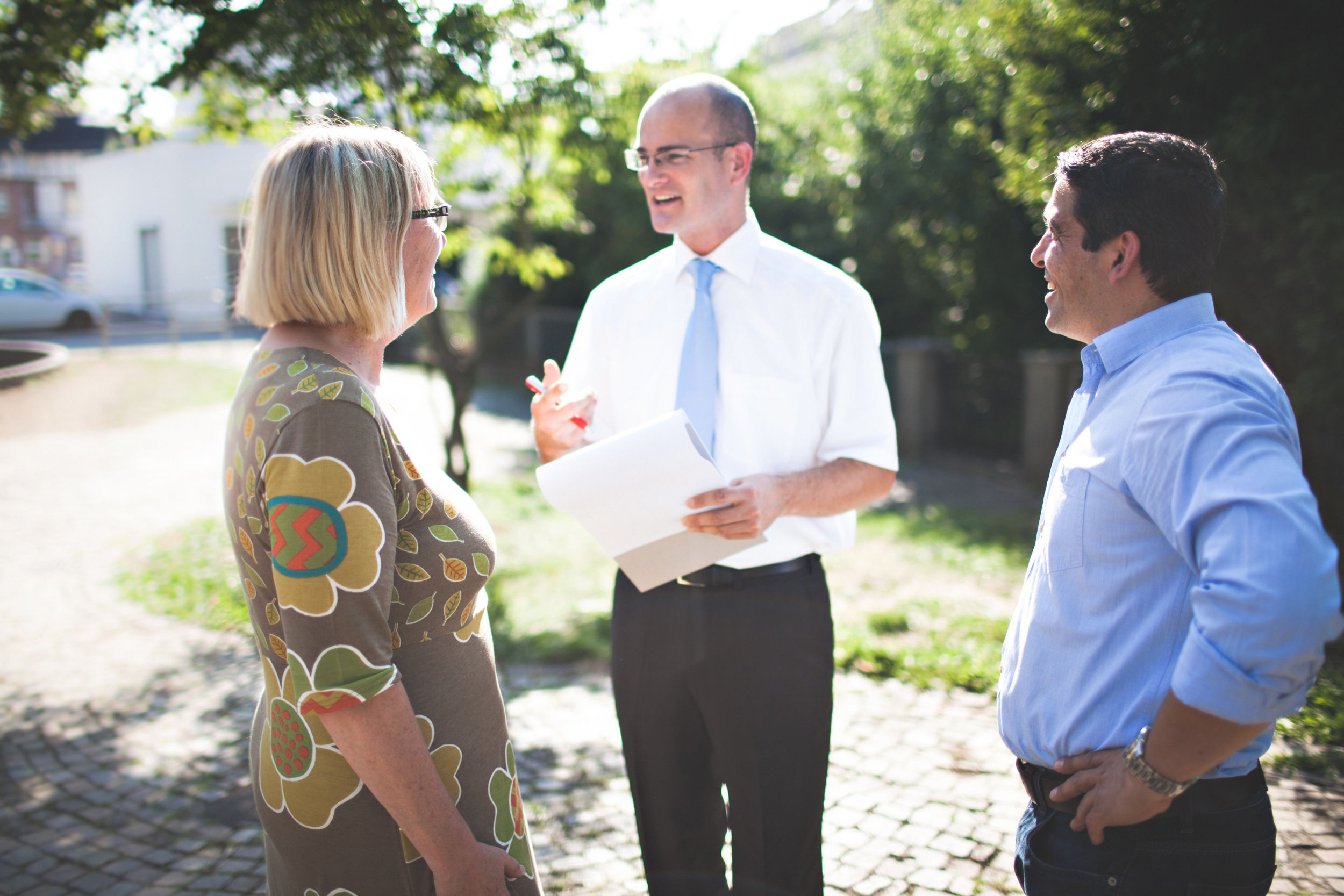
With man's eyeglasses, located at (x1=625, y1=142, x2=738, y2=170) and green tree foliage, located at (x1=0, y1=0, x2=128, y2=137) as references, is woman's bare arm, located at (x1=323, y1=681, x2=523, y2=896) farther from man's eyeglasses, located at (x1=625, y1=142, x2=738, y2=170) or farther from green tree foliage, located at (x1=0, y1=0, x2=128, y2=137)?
green tree foliage, located at (x1=0, y1=0, x2=128, y2=137)

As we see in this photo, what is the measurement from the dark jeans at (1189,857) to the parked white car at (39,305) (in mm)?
26584

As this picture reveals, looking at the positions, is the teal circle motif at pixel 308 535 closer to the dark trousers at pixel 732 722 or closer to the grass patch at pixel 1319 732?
the dark trousers at pixel 732 722

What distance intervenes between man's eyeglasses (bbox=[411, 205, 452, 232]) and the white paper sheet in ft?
1.79

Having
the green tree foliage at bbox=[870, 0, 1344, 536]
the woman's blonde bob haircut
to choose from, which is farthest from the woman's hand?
→ the green tree foliage at bbox=[870, 0, 1344, 536]

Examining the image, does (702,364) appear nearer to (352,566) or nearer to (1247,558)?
(352,566)

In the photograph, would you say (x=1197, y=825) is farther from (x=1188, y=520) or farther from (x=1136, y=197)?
(x=1136, y=197)

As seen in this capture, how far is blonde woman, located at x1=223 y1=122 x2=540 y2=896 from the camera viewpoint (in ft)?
4.64

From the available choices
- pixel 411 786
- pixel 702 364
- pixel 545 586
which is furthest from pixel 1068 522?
pixel 545 586

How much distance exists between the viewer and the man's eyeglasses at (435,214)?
1.74 m

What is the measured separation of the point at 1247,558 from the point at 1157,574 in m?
0.26

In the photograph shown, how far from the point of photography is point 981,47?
7.99 metres

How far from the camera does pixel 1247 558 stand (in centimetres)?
127

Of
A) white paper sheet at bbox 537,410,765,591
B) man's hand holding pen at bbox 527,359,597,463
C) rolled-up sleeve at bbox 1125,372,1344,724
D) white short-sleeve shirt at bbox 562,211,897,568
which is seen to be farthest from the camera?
white short-sleeve shirt at bbox 562,211,897,568

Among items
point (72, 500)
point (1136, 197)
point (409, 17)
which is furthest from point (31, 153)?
point (1136, 197)
